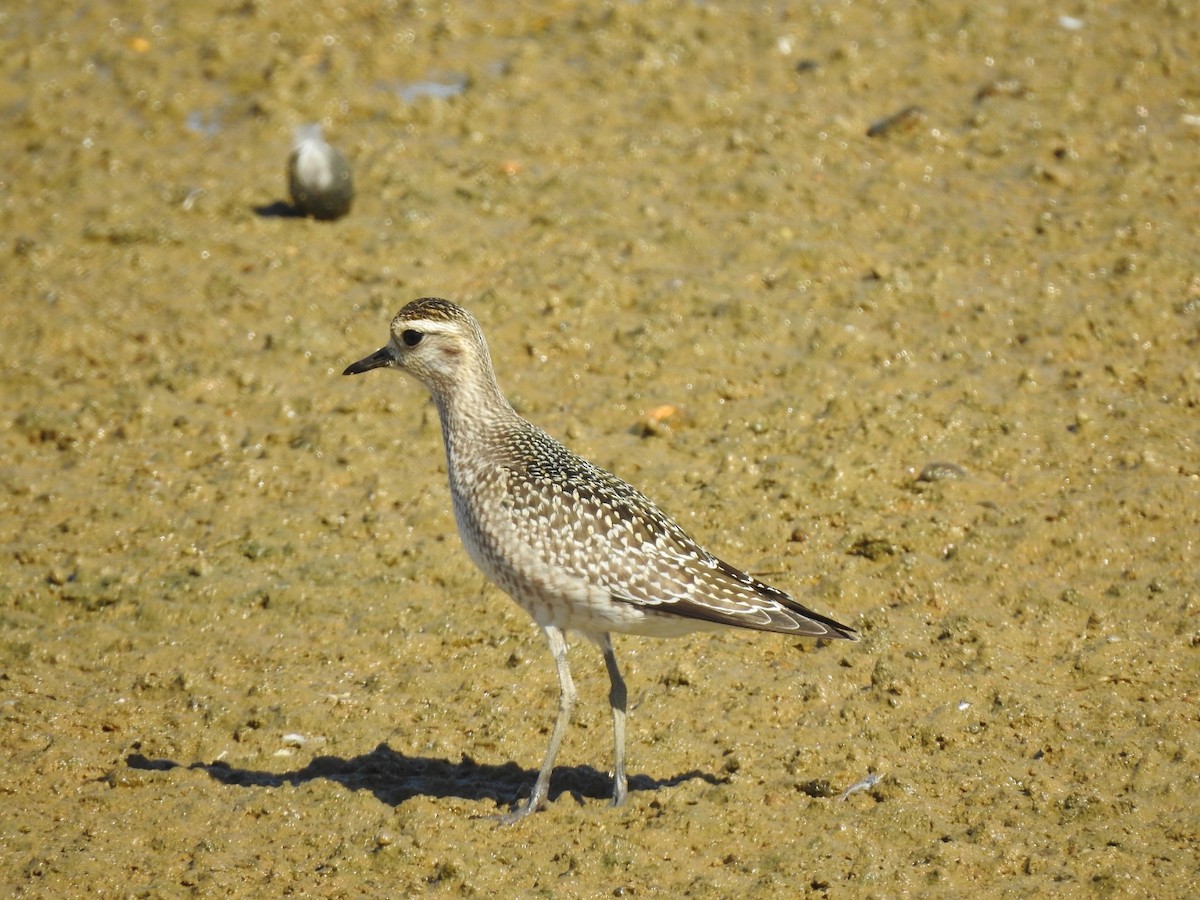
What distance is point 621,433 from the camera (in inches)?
386

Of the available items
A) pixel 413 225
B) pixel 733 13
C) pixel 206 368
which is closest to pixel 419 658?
pixel 206 368

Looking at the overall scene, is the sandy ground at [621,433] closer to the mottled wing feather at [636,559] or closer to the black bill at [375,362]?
the mottled wing feather at [636,559]

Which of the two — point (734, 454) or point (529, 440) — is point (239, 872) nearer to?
point (529, 440)

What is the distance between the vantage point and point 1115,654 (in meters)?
7.64

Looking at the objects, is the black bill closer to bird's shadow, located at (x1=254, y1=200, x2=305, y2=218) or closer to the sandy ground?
the sandy ground

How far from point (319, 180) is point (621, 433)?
3582 millimetres

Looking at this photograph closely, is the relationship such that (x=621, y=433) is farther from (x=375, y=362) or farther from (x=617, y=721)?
(x=617, y=721)

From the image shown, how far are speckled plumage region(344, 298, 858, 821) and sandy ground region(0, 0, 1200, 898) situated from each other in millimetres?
743

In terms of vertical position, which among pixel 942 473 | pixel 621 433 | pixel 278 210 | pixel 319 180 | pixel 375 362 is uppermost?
pixel 375 362

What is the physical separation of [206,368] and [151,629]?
271cm

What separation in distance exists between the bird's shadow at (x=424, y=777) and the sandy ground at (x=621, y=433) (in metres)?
0.03

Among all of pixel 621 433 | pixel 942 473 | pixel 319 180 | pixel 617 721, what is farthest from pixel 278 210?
pixel 617 721

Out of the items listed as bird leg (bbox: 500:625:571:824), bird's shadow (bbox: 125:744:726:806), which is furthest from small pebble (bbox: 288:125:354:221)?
bird leg (bbox: 500:625:571:824)

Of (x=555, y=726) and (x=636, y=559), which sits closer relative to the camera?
(x=636, y=559)
